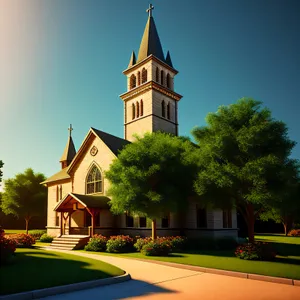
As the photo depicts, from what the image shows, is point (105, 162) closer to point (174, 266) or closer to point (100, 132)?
point (100, 132)

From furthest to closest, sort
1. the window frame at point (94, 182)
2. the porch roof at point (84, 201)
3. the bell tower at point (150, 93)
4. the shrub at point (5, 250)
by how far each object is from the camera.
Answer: the bell tower at point (150, 93) < the window frame at point (94, 182) < the porch roof at point (84, 201) < the shrub at point (5, 250)

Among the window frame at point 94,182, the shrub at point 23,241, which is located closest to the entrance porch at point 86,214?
the window frame at point 94,182

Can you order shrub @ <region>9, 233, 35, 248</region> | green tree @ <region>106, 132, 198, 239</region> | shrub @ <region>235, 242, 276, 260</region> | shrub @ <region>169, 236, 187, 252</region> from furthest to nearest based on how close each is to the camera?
shrub @ <region>9, 233, 35, 248</region>
shrub @ <region>169, 236, 187, 252</region>
green tree @ <region>106, 132, 198, 239</region>
shrub @ <region>235, 242, 276, 260</region>

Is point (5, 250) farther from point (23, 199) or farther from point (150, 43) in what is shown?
point (23, 199)

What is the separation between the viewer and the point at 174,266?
14.9m

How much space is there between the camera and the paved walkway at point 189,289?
29.6 feet

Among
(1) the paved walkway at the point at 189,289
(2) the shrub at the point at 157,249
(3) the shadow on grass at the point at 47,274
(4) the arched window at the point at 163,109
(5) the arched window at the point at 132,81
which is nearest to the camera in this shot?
(1) the paved walkway at the point at 189,289

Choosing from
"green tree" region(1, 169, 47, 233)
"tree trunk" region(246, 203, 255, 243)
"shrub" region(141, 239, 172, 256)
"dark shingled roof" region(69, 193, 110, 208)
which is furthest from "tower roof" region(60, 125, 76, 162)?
"tree trunk" region(246, 203, 255, 243)

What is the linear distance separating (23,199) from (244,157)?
38.2 m

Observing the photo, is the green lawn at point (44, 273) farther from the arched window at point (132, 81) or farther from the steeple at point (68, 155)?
the steeple at point (68, 155)

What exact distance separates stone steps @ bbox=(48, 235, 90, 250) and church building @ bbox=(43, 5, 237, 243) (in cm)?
88

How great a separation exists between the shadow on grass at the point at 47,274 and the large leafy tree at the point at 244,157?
A: 8147mm

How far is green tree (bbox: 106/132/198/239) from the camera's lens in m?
20.6

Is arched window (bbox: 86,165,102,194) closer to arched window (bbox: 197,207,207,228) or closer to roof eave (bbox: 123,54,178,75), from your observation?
arched window (bbox: 197,207,207,228)
